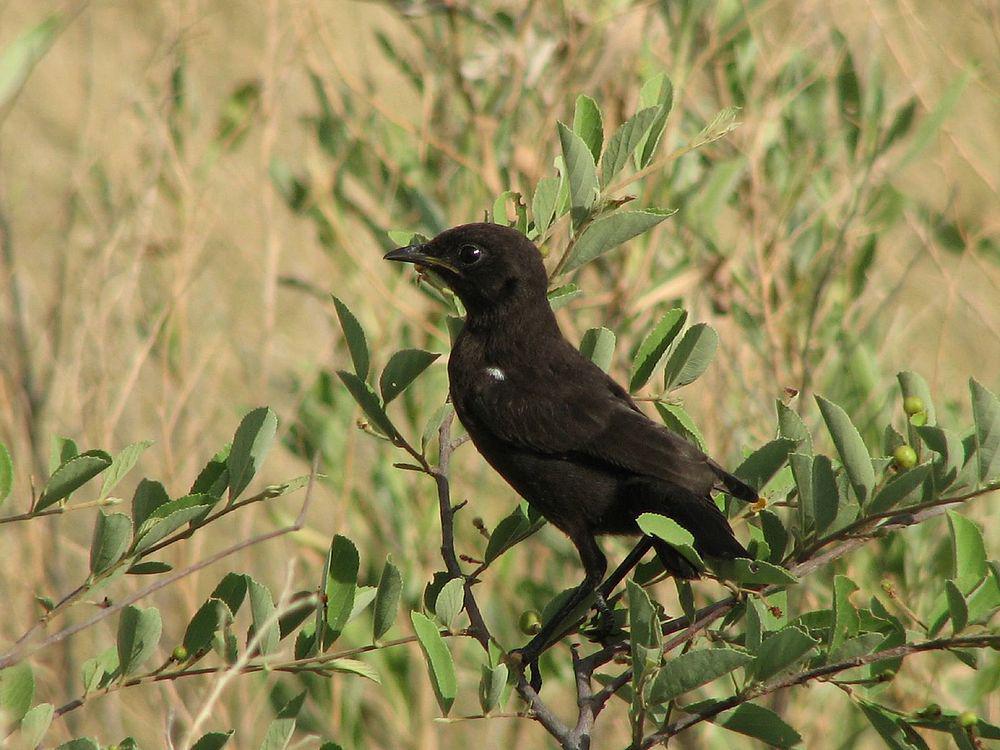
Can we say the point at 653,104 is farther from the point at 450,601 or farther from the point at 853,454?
the point at 450,601

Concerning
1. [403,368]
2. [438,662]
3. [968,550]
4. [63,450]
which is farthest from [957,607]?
[63,450]

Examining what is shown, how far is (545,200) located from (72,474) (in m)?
1.26

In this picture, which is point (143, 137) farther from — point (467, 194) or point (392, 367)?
point (392, 367)

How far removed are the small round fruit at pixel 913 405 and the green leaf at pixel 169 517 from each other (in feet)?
4.70

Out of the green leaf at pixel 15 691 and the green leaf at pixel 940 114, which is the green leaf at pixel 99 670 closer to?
the green leaf at pixel 15 691

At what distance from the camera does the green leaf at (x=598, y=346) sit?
3.17 metres

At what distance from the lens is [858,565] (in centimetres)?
459

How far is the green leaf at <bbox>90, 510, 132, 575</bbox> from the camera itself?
7.70ft

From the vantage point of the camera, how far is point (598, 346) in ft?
10.5

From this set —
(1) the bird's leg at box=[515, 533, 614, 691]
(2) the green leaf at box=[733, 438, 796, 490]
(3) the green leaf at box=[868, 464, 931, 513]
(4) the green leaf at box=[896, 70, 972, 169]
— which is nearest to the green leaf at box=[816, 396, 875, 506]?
(3) the green leaf at box=[868, 464, 931, 513]

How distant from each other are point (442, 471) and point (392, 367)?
11.0 inches

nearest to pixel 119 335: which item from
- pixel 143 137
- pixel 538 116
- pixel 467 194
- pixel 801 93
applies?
pixel 143 137

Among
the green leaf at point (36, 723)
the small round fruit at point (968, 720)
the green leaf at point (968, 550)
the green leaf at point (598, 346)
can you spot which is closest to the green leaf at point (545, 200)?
the green leaf at point (598, 346)

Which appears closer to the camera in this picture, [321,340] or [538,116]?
[538,116]
